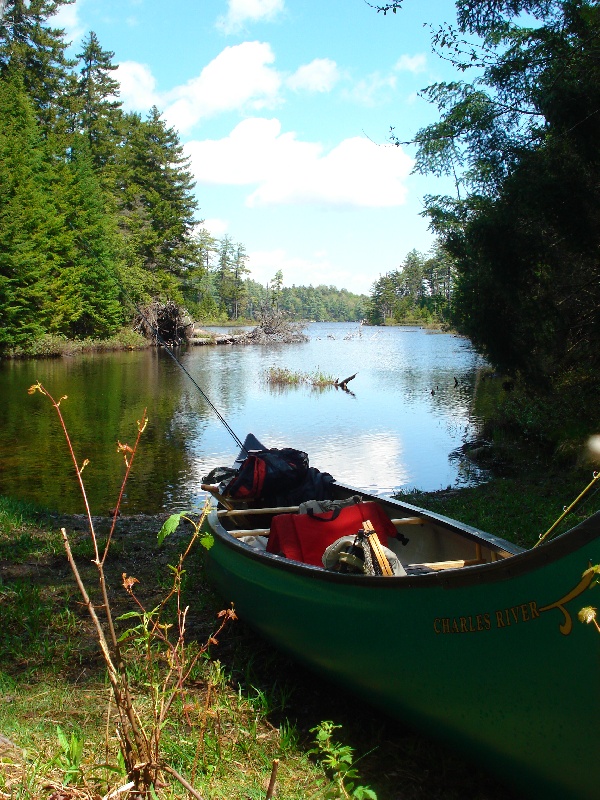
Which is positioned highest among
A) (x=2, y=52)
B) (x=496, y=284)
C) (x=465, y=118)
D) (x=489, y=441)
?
(x=2, y=52)

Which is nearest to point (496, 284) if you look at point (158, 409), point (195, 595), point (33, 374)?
point (195, 595)

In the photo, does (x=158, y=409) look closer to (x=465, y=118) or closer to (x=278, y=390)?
(x=278, y=390)

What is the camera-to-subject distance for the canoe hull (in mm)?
2359

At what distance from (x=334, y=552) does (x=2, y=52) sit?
49050mm

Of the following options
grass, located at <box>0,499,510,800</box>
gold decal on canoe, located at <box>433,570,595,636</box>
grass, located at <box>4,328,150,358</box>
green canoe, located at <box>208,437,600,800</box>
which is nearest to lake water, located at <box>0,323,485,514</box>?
grass, located at <box>4,328,150,358</box>

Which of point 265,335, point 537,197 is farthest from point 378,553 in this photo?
point 265,335

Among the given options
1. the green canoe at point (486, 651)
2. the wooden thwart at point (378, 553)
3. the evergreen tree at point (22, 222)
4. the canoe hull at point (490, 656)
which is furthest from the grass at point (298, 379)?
the canoe hull at point (490, 656)

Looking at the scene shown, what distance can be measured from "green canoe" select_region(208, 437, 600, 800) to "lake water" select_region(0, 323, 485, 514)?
6.84 m

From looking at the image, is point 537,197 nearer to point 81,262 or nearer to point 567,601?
point 567,601

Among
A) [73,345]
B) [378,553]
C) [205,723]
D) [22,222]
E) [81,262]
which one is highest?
[22,222]

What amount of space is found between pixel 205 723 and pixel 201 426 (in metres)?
14.4

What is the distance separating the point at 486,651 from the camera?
8.70 feet

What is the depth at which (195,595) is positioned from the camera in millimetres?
5371

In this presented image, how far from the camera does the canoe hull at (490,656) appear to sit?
7.74 feet
